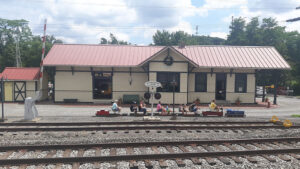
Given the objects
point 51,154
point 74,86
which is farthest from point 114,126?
point 74,86

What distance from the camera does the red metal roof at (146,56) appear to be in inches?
786

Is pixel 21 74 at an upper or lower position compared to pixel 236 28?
lower

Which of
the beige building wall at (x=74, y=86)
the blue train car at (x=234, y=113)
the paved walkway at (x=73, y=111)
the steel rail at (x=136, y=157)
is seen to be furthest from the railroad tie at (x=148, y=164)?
the beige building wall at (x=74, y=86)

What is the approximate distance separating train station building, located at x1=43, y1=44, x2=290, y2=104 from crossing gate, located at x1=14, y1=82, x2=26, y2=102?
3219 mm

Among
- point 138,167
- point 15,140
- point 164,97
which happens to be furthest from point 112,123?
point 164,97

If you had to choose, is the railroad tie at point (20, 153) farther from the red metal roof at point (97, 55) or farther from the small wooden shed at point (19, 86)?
the small wooden shed at point (19, 86)

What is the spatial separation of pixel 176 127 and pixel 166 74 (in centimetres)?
946

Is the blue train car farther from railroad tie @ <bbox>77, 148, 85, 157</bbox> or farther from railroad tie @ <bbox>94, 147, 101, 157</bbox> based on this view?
railroad tie @ <bbox>77, 148, 85, 157</bbox>

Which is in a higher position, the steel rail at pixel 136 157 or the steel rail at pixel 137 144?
the steel rail at pixel 137 144

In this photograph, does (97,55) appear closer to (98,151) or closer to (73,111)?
(73,111)

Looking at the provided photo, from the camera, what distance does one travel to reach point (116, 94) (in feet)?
66.4

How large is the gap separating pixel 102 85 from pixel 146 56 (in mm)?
5608

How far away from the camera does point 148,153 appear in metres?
7.00

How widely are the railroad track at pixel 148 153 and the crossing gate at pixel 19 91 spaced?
50.6ft
